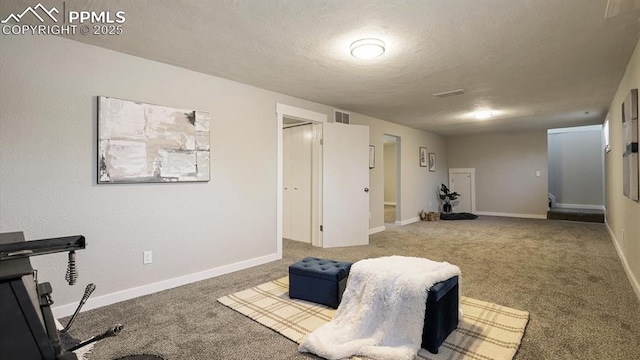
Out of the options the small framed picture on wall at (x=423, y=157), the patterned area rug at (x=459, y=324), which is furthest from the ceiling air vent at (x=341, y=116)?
the small framed picture on wall at (x=423, y=157)

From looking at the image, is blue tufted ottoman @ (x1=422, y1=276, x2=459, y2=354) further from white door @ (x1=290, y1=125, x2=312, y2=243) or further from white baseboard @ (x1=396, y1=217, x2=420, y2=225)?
white baseboard @ (x1=396, y1=217, x2=420, y2=225)

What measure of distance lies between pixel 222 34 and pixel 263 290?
7.55 ft

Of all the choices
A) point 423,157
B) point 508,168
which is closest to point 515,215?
point 508,168

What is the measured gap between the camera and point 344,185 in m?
4.98

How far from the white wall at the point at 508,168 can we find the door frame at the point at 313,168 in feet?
18.8

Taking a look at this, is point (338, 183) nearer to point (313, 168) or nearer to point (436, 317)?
point (313, 168)

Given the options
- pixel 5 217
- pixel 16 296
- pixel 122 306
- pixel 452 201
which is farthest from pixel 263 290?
pixel 452 201

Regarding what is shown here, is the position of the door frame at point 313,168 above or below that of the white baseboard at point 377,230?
above

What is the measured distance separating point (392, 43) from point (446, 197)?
6.83 meters

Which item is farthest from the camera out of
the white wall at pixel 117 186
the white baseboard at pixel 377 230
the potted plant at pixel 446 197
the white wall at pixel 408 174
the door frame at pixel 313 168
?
the potted plant at pixel 446 197

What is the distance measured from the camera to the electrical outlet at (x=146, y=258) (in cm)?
296

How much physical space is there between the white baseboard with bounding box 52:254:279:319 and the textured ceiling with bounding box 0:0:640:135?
7.06ft

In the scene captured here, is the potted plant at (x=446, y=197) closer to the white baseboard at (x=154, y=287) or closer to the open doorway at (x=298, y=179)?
the open doorway at (x=298, y=179)

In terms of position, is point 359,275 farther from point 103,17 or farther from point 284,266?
point 103,17
